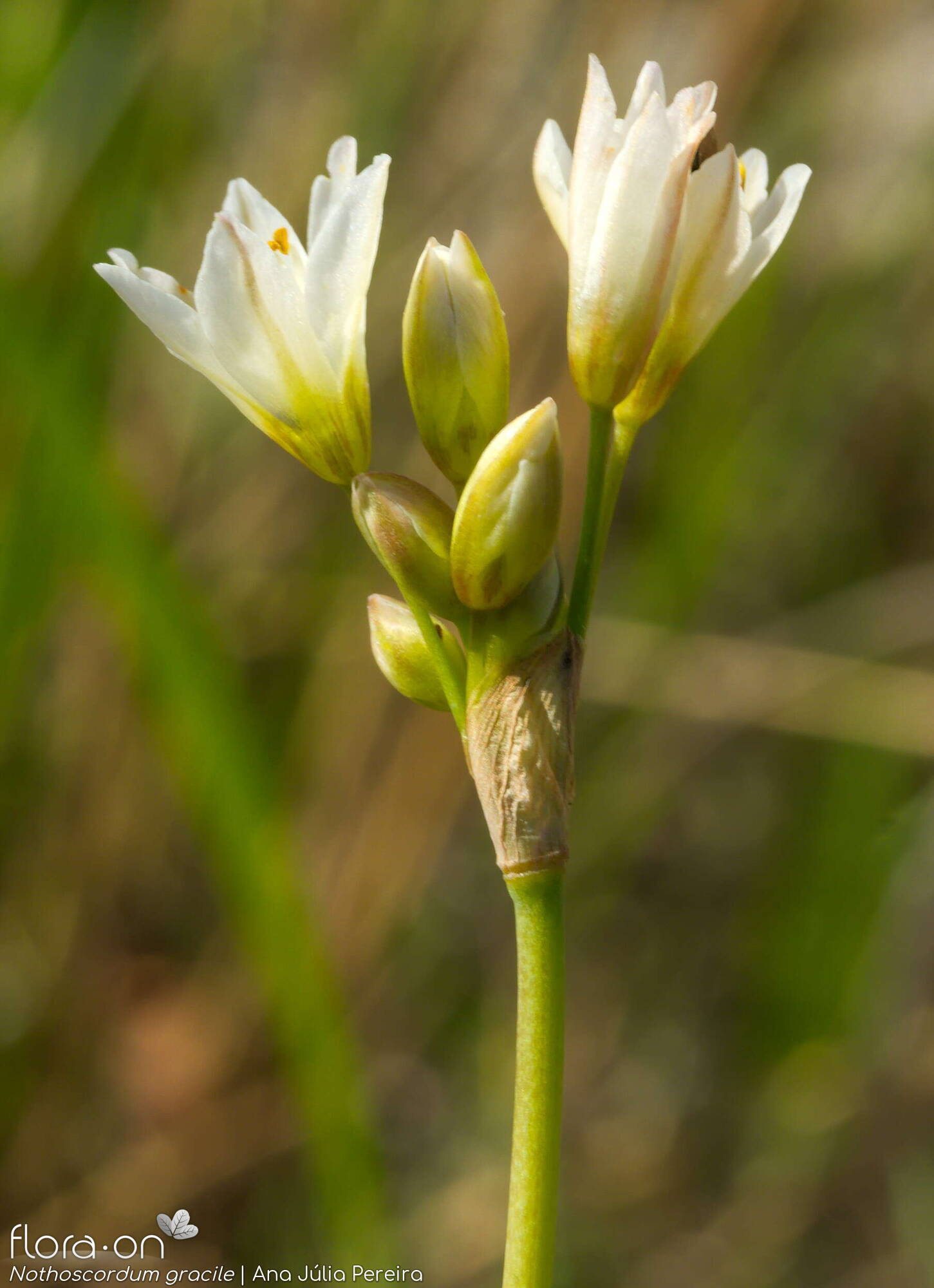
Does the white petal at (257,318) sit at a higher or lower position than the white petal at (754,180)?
lower

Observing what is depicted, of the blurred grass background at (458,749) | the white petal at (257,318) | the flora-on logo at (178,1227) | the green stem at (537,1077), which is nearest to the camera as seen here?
the green stem at (537,1077)

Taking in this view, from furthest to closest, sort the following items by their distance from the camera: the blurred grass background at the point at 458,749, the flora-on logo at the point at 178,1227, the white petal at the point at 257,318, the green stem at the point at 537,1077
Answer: the blurred grass background at the point at 458,749 < the flora-on logo at the point at 178,1227 < the white petal at the point at 257,318 < the green stem at the point at 537,1077

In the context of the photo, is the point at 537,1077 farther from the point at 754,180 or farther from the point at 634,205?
the point at 754,180

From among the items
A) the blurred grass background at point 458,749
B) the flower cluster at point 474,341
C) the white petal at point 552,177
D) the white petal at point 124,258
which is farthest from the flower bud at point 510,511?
the blurred grass background at point 458,749

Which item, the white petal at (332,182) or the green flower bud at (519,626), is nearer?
the green flower bud at (519,626)

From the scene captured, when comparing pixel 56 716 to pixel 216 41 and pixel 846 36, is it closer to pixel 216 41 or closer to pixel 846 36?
pixel 216 41

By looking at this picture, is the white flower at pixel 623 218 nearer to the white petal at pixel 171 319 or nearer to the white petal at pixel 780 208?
the white petal at pixel 780 208

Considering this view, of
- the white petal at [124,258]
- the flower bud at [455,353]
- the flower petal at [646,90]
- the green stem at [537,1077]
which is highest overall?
the flower petal at [646,90]

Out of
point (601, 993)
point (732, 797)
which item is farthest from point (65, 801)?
point (732, 797)
